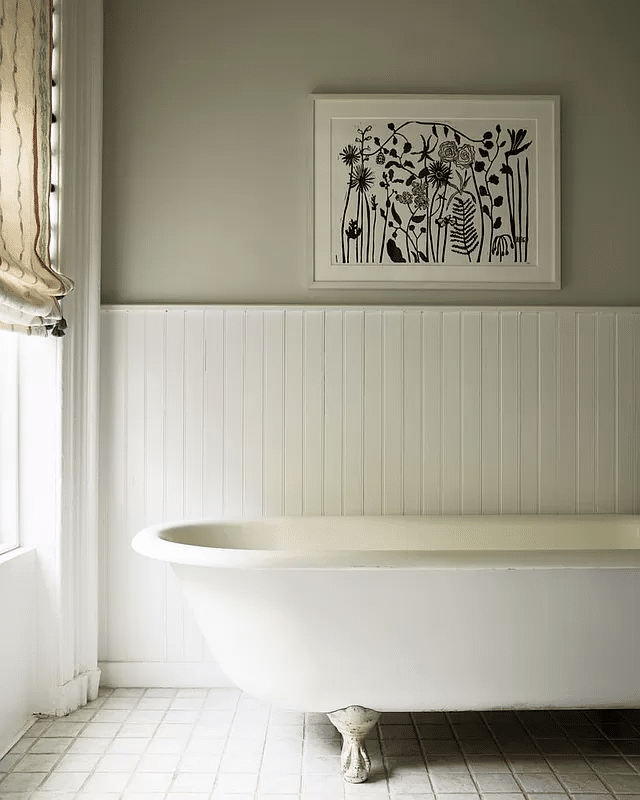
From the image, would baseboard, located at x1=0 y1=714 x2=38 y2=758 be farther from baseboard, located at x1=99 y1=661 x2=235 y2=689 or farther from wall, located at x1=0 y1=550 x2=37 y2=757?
baseboard, located at x1=99 y1=661 x2=235 y2=689

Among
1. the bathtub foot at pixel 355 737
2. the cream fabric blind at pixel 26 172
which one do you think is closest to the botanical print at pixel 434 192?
the cream fabric blind at pixel 26 172

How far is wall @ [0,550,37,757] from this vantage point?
89.8 inches

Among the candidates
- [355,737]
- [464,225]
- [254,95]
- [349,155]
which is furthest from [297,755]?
[254,95]

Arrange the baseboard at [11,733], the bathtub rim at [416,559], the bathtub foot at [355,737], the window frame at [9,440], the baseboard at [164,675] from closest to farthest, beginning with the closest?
the bathtub rim at [416,559]
the bathtub foot at [355,737]
the baseboard at [11,733]
the window frame at [9,440]
the baseboard at [164,675]

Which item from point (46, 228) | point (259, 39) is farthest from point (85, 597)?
point (259, 39)

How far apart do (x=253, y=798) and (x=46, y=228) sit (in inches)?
68.7

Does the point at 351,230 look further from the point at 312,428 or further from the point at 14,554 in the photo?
the point at 14,554

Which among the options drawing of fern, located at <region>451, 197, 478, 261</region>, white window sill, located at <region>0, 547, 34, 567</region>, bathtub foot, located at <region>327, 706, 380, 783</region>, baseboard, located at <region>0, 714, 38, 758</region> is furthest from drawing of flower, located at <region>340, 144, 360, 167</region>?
baseboard, located at <region>0, 714, 38, 758</region>

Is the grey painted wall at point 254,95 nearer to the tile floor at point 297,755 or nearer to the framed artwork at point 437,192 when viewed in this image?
→ the framed artwork at point 437,192

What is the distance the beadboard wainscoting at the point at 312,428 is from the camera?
112 inches

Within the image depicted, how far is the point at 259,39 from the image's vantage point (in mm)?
2900

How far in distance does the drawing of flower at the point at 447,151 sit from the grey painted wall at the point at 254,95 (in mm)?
203

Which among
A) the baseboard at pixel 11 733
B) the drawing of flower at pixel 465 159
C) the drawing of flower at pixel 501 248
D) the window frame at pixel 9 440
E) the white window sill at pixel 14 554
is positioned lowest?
the baseboard at pixel 11 733

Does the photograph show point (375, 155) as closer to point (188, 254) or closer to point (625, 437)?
point (188, 254)
